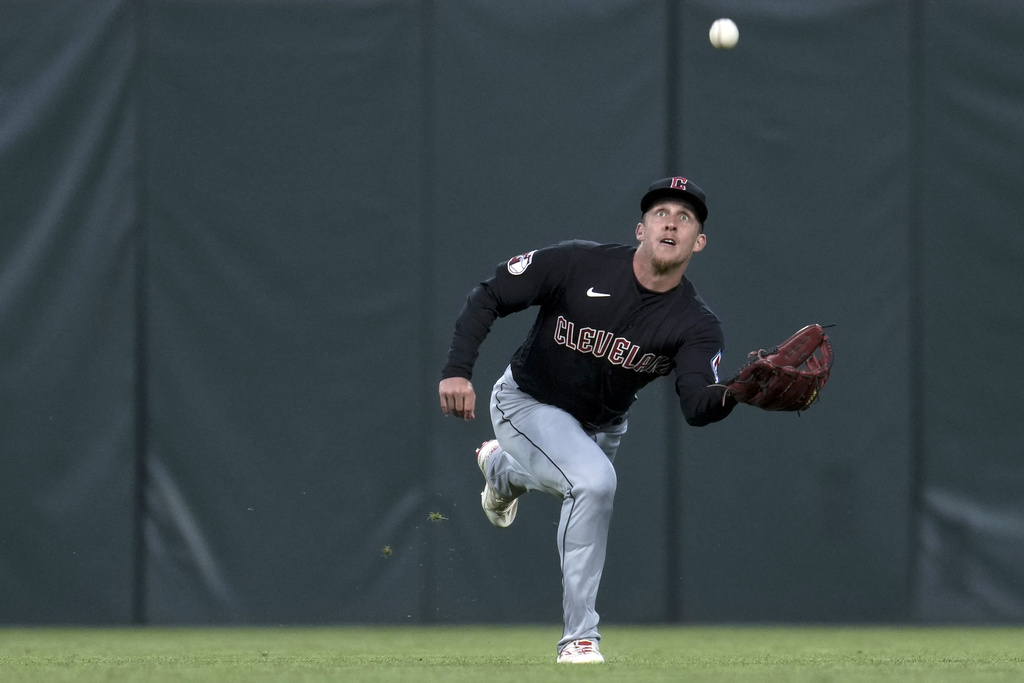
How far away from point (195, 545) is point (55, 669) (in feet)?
8.40

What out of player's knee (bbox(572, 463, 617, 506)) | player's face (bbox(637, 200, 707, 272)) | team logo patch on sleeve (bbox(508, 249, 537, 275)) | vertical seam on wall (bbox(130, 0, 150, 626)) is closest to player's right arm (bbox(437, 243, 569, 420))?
team logo patch on sleeve (bbox(508, 249, 537, 275))

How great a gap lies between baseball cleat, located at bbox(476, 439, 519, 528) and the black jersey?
64 centimetres

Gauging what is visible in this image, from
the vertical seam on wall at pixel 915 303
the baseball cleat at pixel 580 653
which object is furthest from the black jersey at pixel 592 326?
the vertical seam on wall at pixel 915 303

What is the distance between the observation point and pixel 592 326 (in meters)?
5.23

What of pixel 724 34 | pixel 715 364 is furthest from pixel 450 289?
pixel 715 364

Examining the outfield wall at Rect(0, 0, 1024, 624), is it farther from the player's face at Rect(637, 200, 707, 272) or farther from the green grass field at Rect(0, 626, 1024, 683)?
the player's face at Rect(637, 200, 707, 272)

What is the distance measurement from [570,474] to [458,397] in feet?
1.62

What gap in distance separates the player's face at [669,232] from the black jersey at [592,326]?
14 centimetres

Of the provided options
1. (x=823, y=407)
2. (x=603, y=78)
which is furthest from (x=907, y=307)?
(x=603, y=78)

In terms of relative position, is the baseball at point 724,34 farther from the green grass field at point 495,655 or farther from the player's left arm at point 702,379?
the green grass field at point 495,655

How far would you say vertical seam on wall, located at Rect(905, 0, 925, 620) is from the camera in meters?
7.43

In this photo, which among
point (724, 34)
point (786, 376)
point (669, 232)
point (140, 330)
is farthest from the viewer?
point (140, 330)

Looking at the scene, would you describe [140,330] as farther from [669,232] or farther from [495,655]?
[669,232]

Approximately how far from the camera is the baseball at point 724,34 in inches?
285
